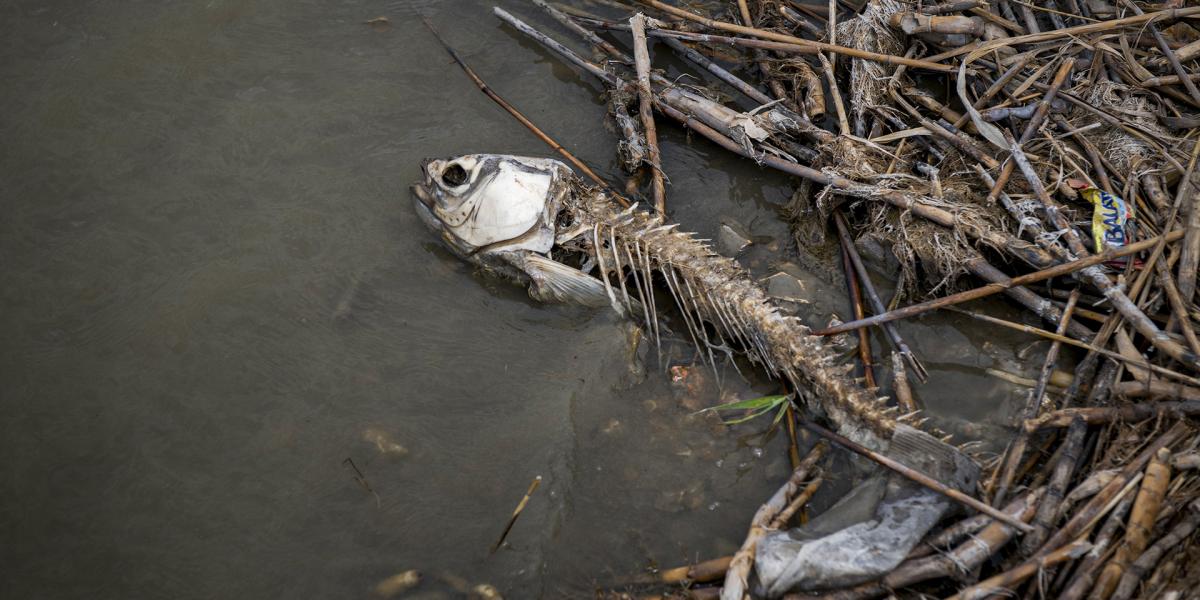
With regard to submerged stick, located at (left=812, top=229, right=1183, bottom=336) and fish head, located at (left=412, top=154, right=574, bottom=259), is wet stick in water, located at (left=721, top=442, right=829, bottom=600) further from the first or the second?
fish head, located at (left=412, top=154, right=574, bottom=259)

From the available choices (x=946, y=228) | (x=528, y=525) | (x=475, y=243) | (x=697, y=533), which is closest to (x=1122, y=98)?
(x=946, y=228)

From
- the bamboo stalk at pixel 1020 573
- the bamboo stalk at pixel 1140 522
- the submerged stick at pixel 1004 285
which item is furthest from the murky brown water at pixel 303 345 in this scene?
the bamboo stalk at pixel 1020 573

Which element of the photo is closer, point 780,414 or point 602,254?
point 780,414

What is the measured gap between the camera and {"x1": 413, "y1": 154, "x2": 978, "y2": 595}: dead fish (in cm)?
321

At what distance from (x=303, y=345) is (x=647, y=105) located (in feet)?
7.02

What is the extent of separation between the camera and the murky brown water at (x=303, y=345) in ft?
10.6

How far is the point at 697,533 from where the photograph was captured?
3.28 meters

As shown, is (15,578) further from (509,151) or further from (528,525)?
(509,151)

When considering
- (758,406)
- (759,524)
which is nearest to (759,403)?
(758,406)

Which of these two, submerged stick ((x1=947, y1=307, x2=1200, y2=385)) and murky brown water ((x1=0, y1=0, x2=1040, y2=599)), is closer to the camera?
submerged stick ((x1=947, y1=307, x2=1200, y2=385))

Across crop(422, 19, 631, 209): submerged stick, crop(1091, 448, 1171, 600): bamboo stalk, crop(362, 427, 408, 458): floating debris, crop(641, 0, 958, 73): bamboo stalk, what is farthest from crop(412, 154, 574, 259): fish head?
crop(1091, 448, 1171, 600): bamboo stalk

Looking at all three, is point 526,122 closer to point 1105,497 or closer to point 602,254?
point 602,254

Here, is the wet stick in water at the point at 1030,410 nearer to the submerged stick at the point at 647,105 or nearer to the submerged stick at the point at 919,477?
the submerged stick at the point at 919,477

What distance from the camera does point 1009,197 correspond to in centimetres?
383
